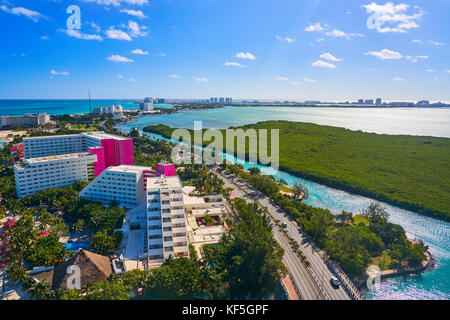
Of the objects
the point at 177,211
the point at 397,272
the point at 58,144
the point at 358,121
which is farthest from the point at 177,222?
the point at 358,121

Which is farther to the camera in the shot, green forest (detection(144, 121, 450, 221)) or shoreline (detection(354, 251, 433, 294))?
green forest (detection(144, 121, 450, 221))

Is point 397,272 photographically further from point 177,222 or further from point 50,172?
point 50,172

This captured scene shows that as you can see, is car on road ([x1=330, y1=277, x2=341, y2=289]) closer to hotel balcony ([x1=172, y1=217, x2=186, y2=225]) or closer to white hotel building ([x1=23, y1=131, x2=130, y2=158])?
hotel balcony ([x1=172, y1=217, x2=186, y2=225])

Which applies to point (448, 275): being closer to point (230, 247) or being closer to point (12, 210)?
point (230, 247)

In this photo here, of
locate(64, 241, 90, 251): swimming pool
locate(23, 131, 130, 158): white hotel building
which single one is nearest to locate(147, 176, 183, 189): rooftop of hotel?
locate(64, 241, 90, 251): swimming pool

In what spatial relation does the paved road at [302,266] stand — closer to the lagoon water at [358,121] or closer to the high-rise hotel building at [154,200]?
the high-rise hotel building at [154,200]
